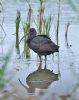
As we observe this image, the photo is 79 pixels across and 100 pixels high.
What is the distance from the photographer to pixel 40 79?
5.57 metres

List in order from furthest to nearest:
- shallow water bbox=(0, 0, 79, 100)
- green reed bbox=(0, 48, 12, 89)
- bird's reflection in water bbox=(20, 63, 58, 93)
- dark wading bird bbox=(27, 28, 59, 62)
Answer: dark wading bird bbox=(27, 28, 59, 62)
bird's reflection in water bbox=(20, 63, 58, 93)
shallow water bbox=(0, 0, 79, 100)
green reed bbox=(0, 48, 12, 89)

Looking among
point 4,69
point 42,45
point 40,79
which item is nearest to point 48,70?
point 40,79

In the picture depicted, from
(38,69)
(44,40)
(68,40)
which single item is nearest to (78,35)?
(68,40)

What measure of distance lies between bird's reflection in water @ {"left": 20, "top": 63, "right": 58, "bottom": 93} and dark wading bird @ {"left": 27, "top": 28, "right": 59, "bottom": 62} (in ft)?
2.62

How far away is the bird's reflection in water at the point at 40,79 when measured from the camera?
5078 mm

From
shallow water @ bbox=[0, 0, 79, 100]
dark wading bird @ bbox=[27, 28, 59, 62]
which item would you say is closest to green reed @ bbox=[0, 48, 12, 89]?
shallow water @ bbox=[0, 0, 79, 100]

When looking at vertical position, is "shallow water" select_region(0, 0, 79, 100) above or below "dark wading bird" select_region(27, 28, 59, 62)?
below

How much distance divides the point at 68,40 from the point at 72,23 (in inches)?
64.8

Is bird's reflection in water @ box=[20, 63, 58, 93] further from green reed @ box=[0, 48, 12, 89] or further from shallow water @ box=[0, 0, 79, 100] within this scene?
green reed @ box=[0, 48, 12, 89]

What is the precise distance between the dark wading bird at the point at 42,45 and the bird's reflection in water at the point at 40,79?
2.62 ft

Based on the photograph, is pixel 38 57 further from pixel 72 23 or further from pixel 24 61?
pixel 72 23

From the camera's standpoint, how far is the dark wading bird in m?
7.01

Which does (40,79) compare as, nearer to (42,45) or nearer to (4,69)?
(42,45)

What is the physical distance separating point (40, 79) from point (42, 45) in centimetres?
166
